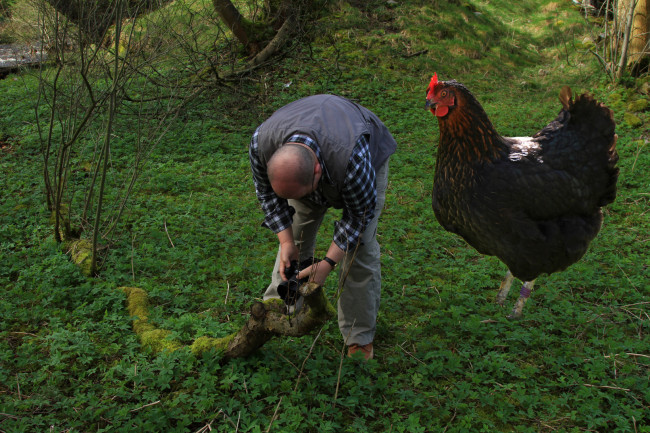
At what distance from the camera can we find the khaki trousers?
348 centimetres

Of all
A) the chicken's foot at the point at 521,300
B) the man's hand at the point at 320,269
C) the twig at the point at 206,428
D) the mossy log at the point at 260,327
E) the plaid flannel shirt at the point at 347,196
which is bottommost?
the chicken's foot at the point at 521,300

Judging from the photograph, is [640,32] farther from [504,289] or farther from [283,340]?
[283,340]

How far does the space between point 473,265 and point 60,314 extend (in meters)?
4.07

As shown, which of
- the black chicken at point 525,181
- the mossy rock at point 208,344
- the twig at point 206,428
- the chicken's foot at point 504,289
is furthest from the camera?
the chicken's foot at point 504,289

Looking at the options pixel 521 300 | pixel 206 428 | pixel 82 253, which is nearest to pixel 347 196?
pixel 206 428

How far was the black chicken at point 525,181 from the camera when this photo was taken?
12.9 feet

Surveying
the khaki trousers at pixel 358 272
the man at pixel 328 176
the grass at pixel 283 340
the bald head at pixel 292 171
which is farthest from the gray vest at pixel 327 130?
the grass at pixel 283 340

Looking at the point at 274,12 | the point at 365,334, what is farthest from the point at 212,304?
the point at 274,12

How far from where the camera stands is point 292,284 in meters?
3.04

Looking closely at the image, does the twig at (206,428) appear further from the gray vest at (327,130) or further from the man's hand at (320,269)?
the gray vest at (327,130)

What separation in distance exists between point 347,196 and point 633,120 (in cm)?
795

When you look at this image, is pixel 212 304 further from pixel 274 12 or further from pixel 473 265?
pixel 274 12

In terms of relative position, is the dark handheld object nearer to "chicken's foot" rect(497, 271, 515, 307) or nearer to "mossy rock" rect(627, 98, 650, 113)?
"chicken's foot" rect(497, 271, 515, 307)

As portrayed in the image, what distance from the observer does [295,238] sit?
→ 368 cm
